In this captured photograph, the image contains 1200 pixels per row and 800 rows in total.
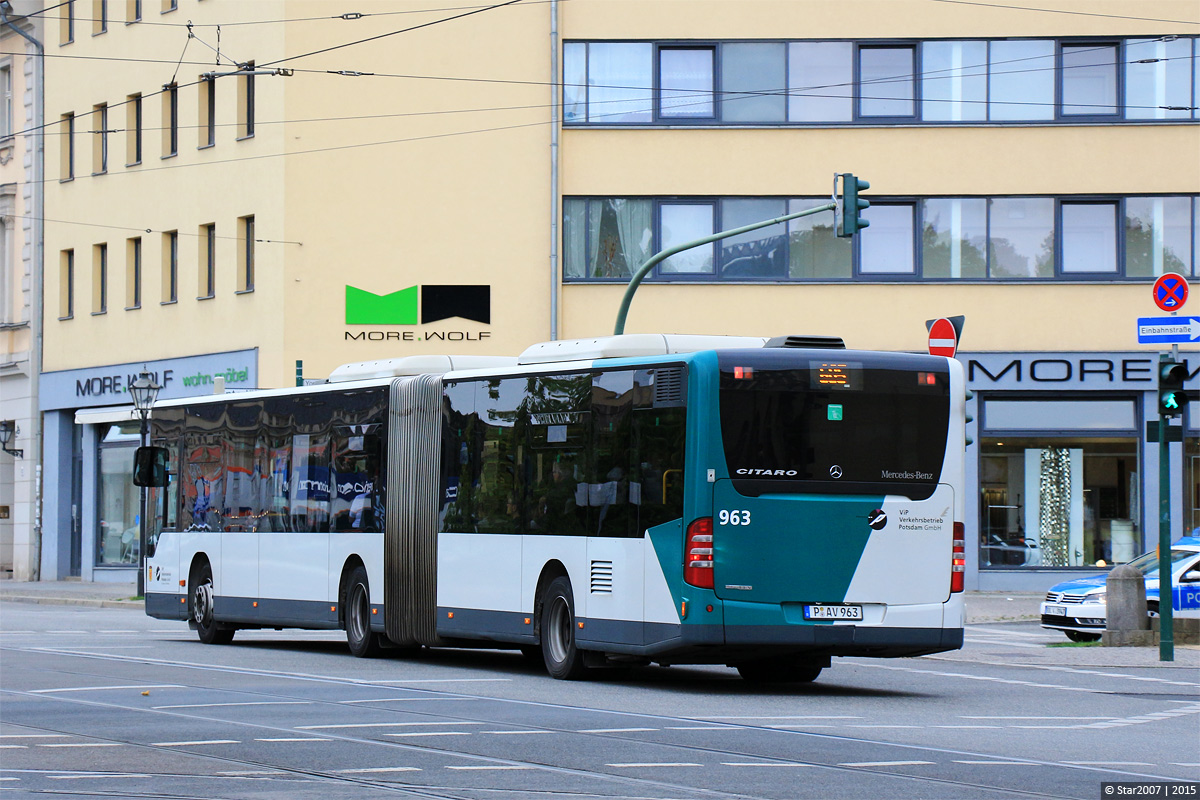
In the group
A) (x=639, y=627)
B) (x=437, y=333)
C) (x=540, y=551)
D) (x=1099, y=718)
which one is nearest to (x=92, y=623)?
(x=437, y=333)

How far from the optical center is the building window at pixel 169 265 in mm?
41531

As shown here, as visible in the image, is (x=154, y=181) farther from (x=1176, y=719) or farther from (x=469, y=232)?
(x=1176, y=719)

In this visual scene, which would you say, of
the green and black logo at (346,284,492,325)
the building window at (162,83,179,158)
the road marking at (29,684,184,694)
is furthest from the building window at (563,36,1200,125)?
the road marking at (29,684,184,694)

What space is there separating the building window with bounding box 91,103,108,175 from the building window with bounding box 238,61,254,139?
6.27m

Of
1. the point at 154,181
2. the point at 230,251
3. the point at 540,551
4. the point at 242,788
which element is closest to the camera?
the point at 242,788

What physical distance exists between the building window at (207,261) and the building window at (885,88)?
14.1 meters

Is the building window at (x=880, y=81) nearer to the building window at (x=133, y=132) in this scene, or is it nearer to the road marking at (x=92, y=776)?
the building window at (x=133, y=132)

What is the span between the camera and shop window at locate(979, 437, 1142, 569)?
35844 millimetres

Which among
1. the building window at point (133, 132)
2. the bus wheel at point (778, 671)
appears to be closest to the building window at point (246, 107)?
the building window at point (133, 132)

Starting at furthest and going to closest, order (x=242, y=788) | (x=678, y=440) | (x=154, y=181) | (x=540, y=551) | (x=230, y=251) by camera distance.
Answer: (x=154, y=181) → (x=230, y=251) → (x=540, y=551) → (x=678, y=440) → (x=242, y=788)

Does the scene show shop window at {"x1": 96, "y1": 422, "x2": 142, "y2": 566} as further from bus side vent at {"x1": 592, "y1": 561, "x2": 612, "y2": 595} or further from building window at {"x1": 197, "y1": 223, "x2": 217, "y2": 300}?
bus side vent at {"x1": 592, "y1": 561, "x2": 612, "y2": 595}

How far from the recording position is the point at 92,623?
93.5 feet

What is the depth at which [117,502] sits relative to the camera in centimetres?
4462

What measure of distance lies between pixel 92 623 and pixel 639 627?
1502cm
